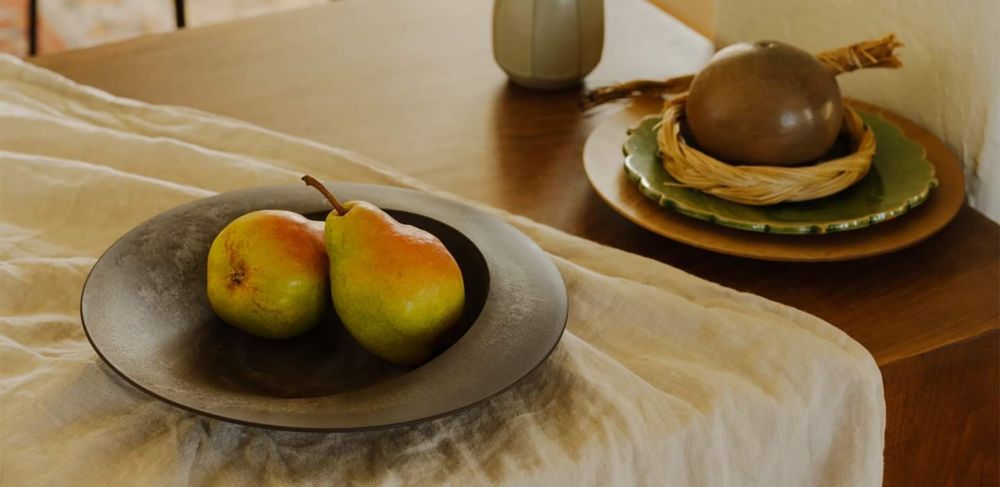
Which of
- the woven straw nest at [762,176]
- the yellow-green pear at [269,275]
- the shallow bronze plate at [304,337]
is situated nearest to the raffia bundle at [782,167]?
the woven straw nest at [762,176]

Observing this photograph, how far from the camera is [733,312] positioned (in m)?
0.58

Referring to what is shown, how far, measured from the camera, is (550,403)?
1.69 feet

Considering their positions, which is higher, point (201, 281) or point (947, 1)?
point (947, 1)

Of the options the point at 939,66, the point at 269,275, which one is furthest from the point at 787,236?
the point at 269,275

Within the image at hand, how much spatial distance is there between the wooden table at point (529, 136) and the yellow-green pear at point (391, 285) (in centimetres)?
21

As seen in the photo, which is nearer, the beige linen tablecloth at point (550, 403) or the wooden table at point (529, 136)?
the beige linen tablecloth at point (550, 403)

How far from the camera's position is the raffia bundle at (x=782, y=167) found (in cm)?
67

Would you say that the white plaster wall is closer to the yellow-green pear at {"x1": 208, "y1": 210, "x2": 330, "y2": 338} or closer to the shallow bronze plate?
the shallow bronze plate

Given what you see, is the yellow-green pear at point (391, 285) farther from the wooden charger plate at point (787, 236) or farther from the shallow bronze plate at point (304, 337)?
the wooden charger plate at point (787, 236)

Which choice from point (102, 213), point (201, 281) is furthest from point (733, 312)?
point (102, 213)

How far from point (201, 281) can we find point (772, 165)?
365 mm

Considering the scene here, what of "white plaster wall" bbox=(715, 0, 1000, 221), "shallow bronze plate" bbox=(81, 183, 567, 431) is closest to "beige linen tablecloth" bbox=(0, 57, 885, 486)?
"shallow bronze plate" bbox=(81, 183, 567, 431)

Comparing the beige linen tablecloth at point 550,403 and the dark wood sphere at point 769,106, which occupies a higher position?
the dark wood sphere at point 769,106

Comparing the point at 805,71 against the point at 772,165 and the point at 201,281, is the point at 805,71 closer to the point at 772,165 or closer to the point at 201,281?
the point at 772,165
